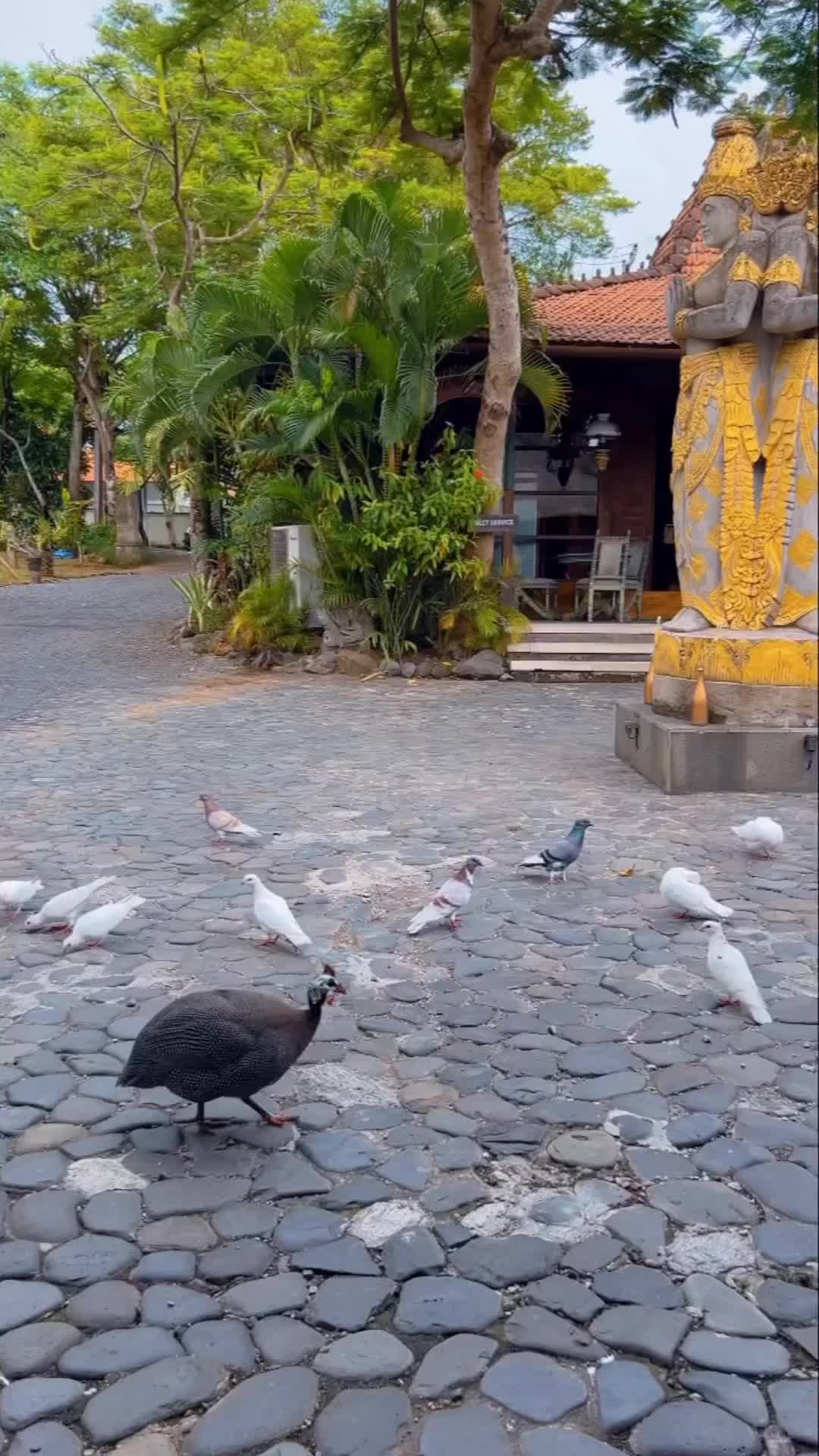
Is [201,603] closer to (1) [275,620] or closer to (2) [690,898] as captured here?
(1) [275,620]

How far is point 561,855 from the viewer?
4926mm

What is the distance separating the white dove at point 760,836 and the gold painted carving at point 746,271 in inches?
113

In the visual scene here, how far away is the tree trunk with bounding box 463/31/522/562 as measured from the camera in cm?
Answer: 1007

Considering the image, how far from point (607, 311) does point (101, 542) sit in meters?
17.9

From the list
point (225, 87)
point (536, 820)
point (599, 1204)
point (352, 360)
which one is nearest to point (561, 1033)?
point (599, 1204)

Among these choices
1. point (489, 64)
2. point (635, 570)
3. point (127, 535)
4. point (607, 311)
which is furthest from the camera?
point (127, 535)

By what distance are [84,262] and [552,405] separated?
16848 mm

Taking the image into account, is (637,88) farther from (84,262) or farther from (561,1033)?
(84,262)

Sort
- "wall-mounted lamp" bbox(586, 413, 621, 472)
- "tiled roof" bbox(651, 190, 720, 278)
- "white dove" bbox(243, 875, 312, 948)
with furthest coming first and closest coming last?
"tiled roof" bbox(651, 190, 720, 278), "wall-mounted lamp" bbox(586, 413, 621, 472), "white dove" bbox(243, 875, 312, 948)

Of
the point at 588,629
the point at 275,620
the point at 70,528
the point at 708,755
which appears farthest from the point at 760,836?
the point at 70,528

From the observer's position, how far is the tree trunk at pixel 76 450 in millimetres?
30062

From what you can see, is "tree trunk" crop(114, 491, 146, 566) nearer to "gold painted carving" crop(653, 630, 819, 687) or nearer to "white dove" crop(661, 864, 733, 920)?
"gold painted carving" crop(653, 630, 819, 687)

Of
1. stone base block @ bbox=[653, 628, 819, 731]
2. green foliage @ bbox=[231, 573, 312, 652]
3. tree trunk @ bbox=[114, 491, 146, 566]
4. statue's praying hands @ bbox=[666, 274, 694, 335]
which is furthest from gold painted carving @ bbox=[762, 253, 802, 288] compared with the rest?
tree trunk @ bbox=[114, 491, 146, 566]

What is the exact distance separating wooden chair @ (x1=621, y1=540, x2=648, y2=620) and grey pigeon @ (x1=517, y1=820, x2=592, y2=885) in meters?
9.22
